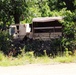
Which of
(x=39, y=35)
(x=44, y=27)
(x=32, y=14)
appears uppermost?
(x=32, y=14)

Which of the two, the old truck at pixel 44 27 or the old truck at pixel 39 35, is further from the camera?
the old truck at pixel 44 27

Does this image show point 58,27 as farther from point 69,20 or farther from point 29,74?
point 29,74

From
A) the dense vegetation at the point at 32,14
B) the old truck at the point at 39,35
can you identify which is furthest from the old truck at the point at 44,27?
the dense vegetation at the point at 32,14

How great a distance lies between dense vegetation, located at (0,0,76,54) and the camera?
19.7 metres

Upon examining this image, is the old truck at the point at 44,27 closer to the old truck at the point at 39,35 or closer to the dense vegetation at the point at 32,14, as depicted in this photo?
the old truck at the point at 39,35

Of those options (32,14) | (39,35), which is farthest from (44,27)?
(32,14)

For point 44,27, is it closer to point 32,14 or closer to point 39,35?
point 39,35

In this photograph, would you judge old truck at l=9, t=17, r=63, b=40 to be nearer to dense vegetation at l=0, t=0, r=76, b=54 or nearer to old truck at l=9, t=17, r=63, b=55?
old truck at l=9, t=17, r=63, b=55

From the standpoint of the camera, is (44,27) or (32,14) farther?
(32,14)

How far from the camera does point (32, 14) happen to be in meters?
33.7

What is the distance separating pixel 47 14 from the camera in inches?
1711

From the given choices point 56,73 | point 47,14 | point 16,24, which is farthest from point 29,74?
point 47,14

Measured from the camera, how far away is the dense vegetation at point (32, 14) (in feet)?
64.6

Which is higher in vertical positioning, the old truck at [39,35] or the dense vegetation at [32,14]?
the dense vegetation at [32,14]
